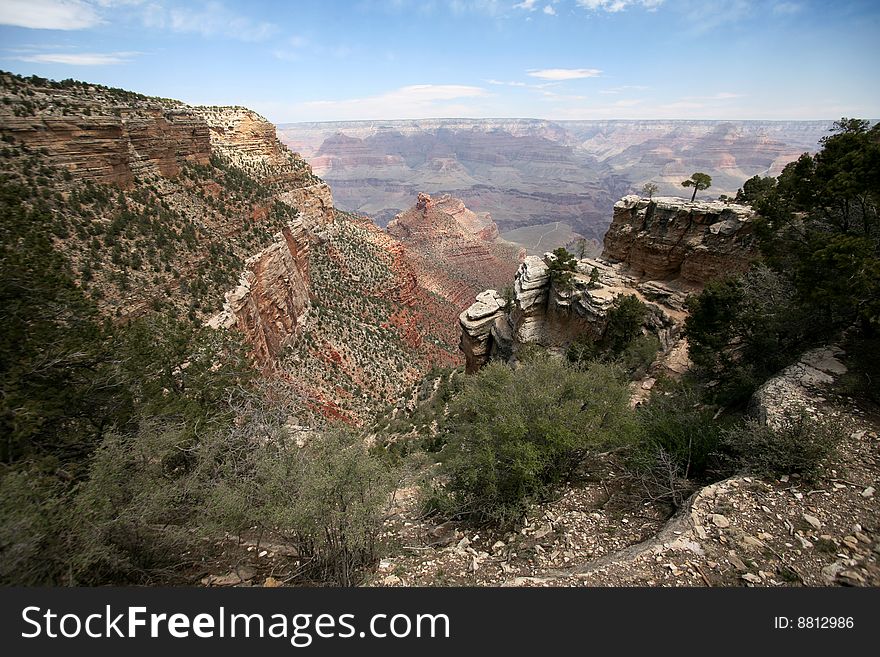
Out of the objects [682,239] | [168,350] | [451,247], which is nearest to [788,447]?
[168,350]

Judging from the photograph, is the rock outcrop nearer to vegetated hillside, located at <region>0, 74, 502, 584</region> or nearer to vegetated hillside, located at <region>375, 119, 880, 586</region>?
vegetated hillside, located at <region>0, 74, 502, 584</region>

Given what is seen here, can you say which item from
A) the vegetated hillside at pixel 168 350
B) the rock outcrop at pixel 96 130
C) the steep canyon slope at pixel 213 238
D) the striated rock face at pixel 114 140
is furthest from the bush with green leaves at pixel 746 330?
the rock outcrop at pixel 96 130

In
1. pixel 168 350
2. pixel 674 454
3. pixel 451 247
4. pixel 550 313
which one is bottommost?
pixel 451 247

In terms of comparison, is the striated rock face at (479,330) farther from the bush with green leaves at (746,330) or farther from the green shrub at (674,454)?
the green shrub at (674,454)

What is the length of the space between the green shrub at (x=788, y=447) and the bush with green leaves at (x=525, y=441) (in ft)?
7.81

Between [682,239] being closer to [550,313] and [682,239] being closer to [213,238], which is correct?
[550,313]

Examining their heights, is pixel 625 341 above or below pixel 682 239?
below

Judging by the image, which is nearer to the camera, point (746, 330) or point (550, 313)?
point (746, 330)

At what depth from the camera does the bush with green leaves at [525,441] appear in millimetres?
8648

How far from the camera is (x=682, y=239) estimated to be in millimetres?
24875

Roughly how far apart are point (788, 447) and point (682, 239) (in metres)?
21.7

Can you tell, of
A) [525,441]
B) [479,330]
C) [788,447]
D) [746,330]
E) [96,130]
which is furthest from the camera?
[479,330]

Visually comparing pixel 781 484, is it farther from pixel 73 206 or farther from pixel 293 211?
pixel 293 211

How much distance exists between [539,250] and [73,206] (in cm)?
17487
